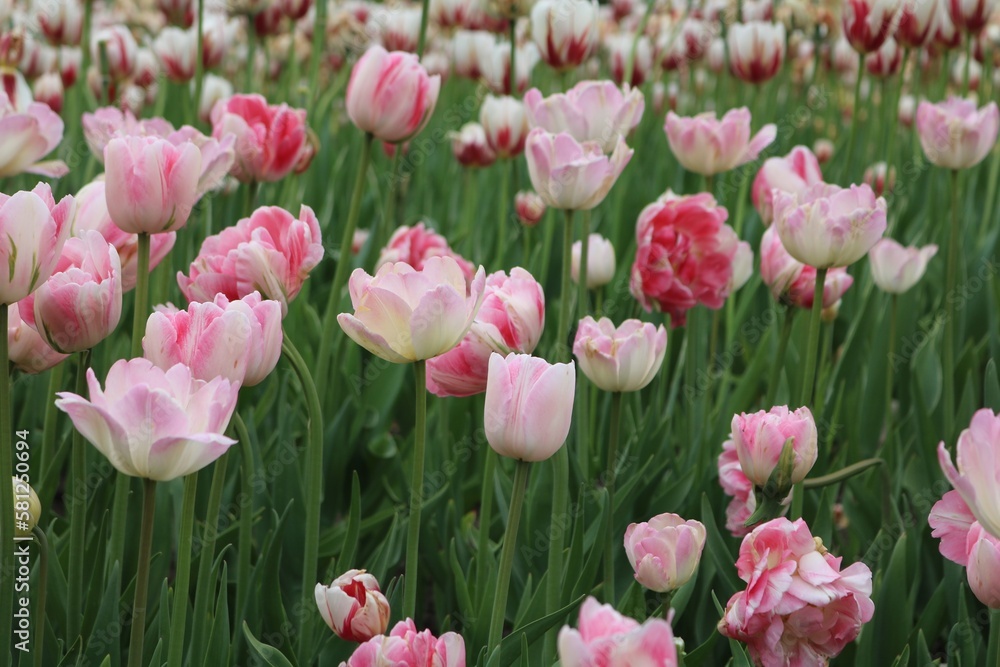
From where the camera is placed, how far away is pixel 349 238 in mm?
1351

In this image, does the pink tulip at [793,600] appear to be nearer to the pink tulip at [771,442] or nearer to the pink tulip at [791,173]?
the pink tulip at [771,442]

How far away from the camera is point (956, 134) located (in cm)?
157

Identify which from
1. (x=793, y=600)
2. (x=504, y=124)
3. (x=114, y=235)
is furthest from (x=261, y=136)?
(x=793, y=600)

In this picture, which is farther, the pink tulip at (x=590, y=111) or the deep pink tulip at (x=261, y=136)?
the deep pink tulip at (x=261, y=136)

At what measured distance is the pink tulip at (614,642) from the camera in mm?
515

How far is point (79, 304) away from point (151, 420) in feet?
0.71

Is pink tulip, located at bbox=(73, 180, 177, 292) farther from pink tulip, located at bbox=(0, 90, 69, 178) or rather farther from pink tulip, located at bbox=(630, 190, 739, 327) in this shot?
pink tulip, located at bbox=(630, 190, 739, 327)

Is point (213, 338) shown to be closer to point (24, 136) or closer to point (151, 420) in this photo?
point (151, 420)

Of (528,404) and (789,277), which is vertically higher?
(528,404)

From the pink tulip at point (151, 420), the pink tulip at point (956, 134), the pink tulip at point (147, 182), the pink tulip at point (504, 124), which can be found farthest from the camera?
the pink tulip at point (504, 124)

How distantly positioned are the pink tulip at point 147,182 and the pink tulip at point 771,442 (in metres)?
0.54

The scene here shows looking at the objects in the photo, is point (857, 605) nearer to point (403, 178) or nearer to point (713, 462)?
point (713, 462)

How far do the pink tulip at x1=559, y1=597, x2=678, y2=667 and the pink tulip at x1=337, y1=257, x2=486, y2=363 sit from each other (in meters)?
0.33

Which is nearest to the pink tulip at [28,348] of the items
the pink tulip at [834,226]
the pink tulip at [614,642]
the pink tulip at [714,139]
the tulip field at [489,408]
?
the tulip field at [489,408]
